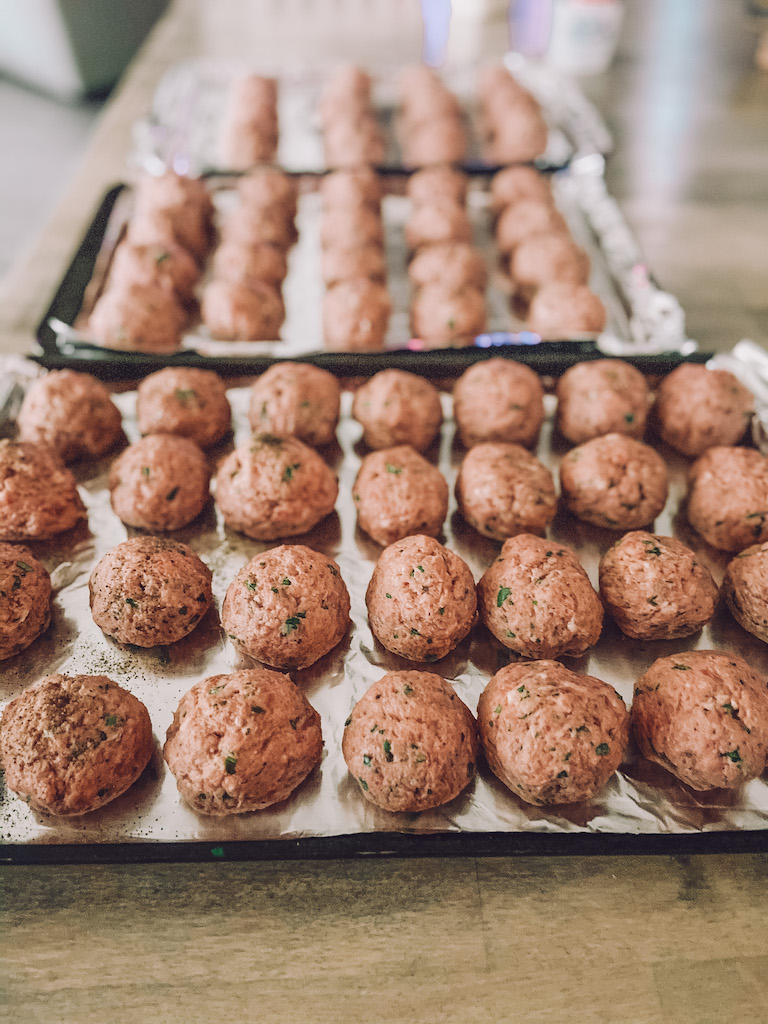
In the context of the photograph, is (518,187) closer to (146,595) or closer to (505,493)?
(505,493)

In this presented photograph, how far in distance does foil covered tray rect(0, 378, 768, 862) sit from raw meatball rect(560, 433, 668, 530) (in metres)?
0.11

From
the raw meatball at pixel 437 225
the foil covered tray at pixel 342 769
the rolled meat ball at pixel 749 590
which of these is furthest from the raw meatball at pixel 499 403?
the raw meatball at pixel 437 225

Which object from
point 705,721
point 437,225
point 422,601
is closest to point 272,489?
point 422,601

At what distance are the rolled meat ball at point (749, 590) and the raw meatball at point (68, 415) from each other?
2.15 meters

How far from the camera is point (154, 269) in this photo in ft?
9.92

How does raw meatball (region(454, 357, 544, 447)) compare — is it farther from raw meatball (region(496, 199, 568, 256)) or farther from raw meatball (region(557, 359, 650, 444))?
raw meatball (region(496, 199, 568, 256))

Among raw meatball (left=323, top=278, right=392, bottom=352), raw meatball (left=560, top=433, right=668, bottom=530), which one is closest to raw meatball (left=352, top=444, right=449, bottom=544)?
raw meatball (left=560, top=433, right=668, bottom=530)

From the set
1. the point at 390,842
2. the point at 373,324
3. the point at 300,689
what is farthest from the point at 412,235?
the point at 390,842

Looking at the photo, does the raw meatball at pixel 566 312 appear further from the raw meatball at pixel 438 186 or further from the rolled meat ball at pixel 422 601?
the rolled meat ball at pixel 422 601

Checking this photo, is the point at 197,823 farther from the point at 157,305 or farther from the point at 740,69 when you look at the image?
the point at 740,69

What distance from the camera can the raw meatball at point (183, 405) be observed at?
2.36 m

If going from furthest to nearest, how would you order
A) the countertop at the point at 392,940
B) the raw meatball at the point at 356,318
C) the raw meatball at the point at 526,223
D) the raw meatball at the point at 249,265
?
the raw meatball at the point at 526,223 < the raw meatball at the point at 249,265 < the raw meatball at the point at 356,318 < the countertop at the point at 392,940

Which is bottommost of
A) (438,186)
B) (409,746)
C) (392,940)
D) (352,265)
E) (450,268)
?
(392,940)

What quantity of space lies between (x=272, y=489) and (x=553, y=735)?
3.56ft
